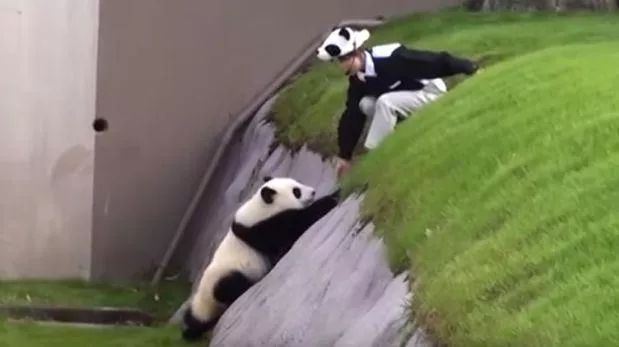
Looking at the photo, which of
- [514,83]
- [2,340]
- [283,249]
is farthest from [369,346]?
[2,340]

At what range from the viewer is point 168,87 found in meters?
8.23

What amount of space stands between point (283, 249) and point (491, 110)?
4.74 ft

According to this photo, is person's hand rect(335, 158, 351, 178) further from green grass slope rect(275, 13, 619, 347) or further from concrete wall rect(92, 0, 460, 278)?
concrete wall rect(92, 0, 460, 278)

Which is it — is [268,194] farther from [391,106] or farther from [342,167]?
[391,106]

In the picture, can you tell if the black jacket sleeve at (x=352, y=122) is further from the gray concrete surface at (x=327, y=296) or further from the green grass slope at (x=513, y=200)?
the gray concrete surface at (x=327, y=296)

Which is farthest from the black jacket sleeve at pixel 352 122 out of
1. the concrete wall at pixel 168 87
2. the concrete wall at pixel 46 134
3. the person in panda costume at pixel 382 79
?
the concrete wall at pixel 46 134

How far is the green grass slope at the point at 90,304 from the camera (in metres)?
5.84

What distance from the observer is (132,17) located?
26.6 ft

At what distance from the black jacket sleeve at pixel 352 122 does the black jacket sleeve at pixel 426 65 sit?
0.23 metres

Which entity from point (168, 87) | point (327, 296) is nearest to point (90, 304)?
point (168, 87)

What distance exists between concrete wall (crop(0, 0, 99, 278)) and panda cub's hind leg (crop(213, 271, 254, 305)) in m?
2.91

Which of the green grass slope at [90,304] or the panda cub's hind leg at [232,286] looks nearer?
the panda cub's hind leg at [232,286]

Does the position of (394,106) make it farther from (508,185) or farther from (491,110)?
(508,185)

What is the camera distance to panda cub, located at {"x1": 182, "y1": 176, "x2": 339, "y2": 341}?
555 centimetres
